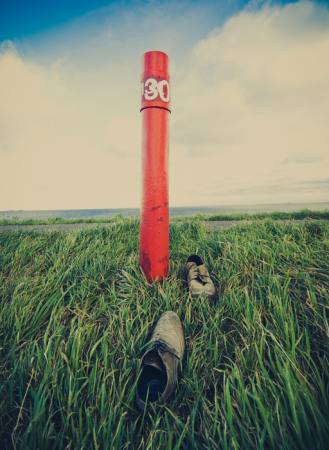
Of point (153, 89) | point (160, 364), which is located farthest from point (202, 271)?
point (153, 89)

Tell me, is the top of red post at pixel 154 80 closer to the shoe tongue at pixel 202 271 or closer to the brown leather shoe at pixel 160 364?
the shoe tongue at pixel 202 271

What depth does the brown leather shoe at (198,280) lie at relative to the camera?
1.77m

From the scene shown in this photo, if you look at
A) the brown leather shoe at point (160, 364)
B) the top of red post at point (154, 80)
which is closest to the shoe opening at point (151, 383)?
the brown leather shoe at point (160, 364)

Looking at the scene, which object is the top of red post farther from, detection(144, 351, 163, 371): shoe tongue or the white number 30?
detection(144, 351, 163, 371): shoe tongue

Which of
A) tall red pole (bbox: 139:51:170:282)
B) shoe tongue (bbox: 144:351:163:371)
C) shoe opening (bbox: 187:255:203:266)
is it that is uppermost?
tall red pole (bbox: 139:51:170:282)

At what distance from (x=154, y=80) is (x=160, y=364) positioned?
182 cm

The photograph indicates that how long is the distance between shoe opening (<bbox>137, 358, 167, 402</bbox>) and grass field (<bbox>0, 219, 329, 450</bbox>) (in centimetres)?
7

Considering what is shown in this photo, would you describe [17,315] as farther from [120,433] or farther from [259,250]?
[259,250]

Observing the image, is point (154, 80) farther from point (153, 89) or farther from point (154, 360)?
point (154, 360)

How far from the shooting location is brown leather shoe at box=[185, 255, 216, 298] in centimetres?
177

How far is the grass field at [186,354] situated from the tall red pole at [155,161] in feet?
0.76

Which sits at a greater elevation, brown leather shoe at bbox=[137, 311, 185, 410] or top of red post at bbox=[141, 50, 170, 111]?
top of red post at bbox=[141, 50, 170, 111]

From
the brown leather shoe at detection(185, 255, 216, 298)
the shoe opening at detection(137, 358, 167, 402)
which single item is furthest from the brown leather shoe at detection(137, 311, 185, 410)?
the brown leather shoe at detection(185, 255, 216, 298)

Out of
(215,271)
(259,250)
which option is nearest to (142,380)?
(215,271)
